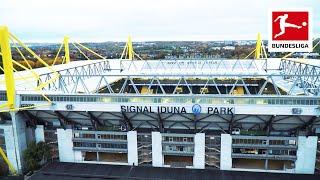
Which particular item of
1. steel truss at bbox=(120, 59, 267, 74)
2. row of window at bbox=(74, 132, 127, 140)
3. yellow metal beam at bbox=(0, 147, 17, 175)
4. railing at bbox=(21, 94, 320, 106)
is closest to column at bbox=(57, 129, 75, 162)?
row of window at bbox=(74, 132, 127, 140)

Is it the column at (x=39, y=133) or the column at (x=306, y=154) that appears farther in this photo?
the column at (x=39, y=133)

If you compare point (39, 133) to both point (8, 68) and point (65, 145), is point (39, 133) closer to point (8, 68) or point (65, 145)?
point (65, 145)

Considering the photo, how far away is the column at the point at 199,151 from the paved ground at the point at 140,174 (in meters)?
1.08

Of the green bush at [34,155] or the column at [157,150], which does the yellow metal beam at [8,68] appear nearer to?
the green bush at [34,155]

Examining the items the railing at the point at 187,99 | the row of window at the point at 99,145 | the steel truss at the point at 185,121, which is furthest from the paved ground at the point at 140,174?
the railing at the point at 187,99

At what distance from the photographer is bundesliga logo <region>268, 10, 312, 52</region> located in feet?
144

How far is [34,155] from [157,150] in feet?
62.4

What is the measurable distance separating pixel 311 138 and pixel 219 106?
13.9 m

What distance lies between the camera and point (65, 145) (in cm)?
4850

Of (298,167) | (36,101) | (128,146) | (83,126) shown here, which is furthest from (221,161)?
(36,101)

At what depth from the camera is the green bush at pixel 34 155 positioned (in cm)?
4609

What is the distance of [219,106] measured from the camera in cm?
4144

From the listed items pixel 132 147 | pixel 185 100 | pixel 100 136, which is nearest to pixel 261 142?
pixel 185 100

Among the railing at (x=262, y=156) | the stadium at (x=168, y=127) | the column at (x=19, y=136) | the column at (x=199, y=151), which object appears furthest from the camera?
the column at (x=19, y=136)
